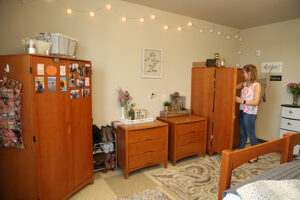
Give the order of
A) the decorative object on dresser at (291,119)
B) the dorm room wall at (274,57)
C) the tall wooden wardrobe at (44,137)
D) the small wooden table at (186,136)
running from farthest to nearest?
the dorm room wall at (274,57) → the decorative object on dresser at (291,119) → the small wooden table at (186,136) → the tall wooden wardrobe at (44,137)

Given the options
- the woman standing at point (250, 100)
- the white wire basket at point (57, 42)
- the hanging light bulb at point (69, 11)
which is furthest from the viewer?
the woman standing at point (250, 100)

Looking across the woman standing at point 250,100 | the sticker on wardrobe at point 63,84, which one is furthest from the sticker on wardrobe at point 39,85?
the woman standing at point 250,100

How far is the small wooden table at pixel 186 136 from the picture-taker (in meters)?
2.93

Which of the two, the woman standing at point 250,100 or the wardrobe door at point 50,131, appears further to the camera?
the woman standing at point 250,100

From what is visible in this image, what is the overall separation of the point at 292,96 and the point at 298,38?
1.11 metres

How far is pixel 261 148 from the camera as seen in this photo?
1315mm

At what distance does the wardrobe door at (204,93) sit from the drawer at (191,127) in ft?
0.79

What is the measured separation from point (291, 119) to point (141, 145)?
2815 mm

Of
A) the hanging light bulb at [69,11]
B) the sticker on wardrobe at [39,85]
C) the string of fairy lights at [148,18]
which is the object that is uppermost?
the string of fairy lights at [148,18]

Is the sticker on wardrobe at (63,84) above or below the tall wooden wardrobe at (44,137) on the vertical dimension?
above

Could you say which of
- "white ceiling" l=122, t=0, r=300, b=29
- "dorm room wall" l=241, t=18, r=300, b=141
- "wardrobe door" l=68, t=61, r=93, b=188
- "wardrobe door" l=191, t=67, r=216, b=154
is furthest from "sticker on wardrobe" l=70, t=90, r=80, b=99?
"dorm room wall" l=241, t=18, r=300, b=141

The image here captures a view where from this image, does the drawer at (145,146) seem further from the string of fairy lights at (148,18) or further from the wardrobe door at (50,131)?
the string of fairy lights at (148,18)

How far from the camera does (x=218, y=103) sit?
10.7 feet

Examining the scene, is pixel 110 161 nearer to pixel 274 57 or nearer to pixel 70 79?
pixel 70 79
